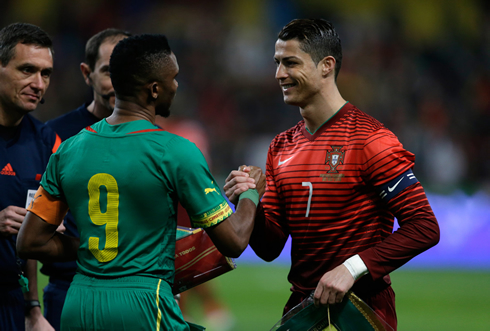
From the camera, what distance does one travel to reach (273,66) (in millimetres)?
15336

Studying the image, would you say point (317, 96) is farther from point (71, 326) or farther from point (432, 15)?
point (432, 15)

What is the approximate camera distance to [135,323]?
7.41 feet

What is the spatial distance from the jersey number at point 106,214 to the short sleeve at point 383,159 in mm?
1210

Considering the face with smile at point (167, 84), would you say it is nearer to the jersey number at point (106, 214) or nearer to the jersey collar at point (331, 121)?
the jersey number at point (106, 214)

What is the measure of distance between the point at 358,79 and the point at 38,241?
1335cm

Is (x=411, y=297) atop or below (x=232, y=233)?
below

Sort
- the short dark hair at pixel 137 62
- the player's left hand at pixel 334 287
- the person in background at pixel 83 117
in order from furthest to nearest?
the person in background at pixel 83 117 < the player's left hand at pixel 334 287 < the short dark hair at pixel 137 62

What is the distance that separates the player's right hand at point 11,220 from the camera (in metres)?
2.89

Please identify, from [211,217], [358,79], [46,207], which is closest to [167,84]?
[211,217]

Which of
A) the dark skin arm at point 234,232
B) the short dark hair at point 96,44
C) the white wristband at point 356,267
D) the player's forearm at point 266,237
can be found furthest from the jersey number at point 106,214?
→ the short dark hair at point 96,44

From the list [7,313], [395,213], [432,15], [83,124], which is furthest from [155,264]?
[432,15]

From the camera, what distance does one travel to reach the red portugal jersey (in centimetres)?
272

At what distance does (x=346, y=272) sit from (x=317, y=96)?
976mm

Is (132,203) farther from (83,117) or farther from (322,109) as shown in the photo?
(83,117)
